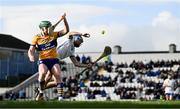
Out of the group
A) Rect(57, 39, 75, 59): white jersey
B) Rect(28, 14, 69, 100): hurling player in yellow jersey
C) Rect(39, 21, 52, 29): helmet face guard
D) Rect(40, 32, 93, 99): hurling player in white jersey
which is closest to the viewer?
Rect(39, 21, 52, 29): helmet face guard

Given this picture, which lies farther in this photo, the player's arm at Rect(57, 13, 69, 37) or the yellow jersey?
the player's arm at Rect(57, 13, 69, 37)

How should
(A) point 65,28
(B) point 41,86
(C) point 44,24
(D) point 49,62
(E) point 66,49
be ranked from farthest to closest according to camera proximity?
(E) point 66,49 → (B) point 41,86 → (A) point 65,28 → (D) point 49,62 → (C) point 44,24

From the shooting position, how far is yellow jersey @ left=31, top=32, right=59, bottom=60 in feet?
51.2

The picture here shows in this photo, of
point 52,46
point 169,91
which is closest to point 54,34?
point 52,46

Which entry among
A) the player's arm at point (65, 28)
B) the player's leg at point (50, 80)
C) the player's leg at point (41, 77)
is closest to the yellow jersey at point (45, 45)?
the player's arm at point (65, 28)

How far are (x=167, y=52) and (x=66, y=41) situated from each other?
36.0 meters

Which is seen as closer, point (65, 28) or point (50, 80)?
point (65, 28)

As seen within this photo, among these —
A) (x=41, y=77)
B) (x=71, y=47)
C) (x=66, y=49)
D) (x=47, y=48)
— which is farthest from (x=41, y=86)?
(x=71, y=47)

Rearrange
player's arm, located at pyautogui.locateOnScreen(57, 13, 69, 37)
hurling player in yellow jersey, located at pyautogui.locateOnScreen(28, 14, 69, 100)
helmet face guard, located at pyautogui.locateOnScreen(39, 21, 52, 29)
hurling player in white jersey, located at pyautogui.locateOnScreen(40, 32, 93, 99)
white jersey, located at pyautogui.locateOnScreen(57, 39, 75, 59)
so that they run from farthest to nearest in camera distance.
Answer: white jersey, located at pyautogui.locateOnScreen(57, 39, 75, 59), hurling player in white jersey, located at pyautogui.locateOnScreen(40, 32, 93, 99), player's arm, located at pyautogui.locateOnScreen(57, 13, 69, 37), hurling player in yellow jersey, located at pyautogui.locateOnScreen(28, 14, 69, 100), helmet face guard, located at pyautogui.locateOnScreen(39, 21, 52, 29)

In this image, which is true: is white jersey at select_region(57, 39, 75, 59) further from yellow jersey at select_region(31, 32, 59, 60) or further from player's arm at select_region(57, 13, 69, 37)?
yellow jersey at select_region(31, 32, 59, 60)

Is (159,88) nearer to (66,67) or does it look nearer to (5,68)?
(66,67)

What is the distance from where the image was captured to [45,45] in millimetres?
15609

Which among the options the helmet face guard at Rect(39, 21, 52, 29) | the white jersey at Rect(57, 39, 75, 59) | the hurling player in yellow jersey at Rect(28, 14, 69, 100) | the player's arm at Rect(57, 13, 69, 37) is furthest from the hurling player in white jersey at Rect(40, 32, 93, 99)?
the helmet face guard at Rect(39, 21, 52, 29)

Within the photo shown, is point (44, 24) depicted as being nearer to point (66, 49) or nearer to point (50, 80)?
point (50, 80)
